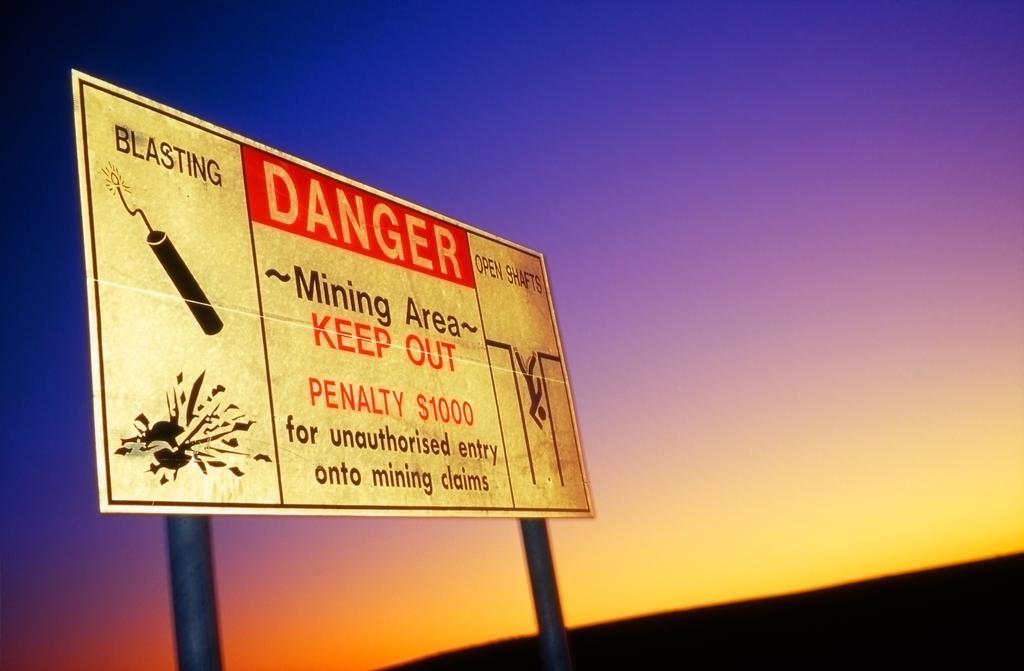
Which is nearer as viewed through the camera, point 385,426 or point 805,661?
point 385,426

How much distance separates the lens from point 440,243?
21.9 ft

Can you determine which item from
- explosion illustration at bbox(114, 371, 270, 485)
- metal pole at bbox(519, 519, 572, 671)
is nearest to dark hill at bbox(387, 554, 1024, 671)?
metal pole at bbox(519, 519, 572, 671)

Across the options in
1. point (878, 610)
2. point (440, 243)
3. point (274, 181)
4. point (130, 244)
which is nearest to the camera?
point (130, 244)

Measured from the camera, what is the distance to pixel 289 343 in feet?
17.3

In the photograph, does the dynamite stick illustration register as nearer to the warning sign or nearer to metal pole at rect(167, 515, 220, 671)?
the warning sign

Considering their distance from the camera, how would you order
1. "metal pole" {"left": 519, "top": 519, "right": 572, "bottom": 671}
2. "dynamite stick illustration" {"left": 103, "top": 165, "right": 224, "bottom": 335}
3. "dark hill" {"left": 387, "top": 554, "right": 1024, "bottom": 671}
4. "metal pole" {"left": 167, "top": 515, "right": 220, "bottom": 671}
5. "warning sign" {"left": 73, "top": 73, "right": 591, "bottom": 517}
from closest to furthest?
"metal pole" {"left": 167, "top": 515, "right": 220, "bottom": 671}, "warning sign" {"left": 73, "top": 73, "right": 591, "bottom": 517}, "dynamite stick illustration" {"left": 103, "top": 165, "right": 224, "bottom": 335}, "metal pole" {"left": 519, "top": 519, "right": 572, "bottom": 671}, "dark hill" {"left": 387, "top": 554, "right": 1024, "bottom": 671}

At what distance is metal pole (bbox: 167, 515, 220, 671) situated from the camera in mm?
4223

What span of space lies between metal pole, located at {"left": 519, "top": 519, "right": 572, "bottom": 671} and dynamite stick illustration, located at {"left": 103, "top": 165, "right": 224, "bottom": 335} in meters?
2.74

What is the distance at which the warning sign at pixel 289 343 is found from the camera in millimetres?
4406

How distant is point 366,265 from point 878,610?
30.8 meters

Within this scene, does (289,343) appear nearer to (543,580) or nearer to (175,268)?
(175,268)

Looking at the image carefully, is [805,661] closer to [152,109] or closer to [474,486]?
[474,486]

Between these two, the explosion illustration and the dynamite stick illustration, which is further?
the dynamite stick illustration

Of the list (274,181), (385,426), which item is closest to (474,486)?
(385,426)
